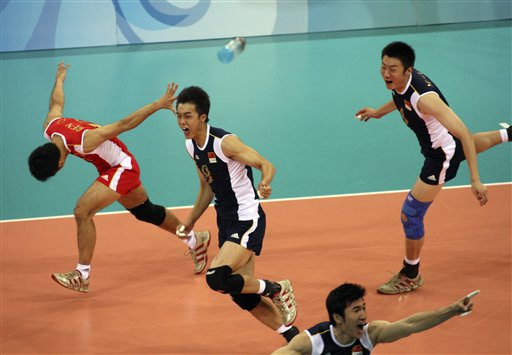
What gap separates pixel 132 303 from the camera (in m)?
7.57

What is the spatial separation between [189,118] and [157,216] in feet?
5.66

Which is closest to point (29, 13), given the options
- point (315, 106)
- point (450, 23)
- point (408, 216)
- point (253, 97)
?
point (253, 97)

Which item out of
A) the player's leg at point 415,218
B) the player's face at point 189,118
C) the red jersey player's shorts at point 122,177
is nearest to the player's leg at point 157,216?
the red jersey player's shorts at point 122,177

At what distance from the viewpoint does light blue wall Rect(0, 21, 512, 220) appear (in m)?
10.3

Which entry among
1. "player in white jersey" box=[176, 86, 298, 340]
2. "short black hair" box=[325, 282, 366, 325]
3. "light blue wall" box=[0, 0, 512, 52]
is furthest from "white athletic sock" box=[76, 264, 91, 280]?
"light blue wall" box=[0, 0, 512, 52]

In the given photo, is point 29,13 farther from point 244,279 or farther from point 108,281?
point 244,279

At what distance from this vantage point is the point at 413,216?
7305 mm

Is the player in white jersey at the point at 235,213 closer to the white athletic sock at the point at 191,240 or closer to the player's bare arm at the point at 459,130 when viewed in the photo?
the white athletic sock at the point at 191,240

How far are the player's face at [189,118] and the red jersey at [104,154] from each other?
1.28m

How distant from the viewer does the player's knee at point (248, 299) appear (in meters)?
6.49

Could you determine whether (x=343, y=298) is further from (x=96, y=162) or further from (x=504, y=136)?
(x=96, y=162)

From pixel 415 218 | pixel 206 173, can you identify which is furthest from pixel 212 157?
pixel 415 218

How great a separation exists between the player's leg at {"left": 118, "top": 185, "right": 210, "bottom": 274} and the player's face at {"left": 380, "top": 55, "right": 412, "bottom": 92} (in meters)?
2.34

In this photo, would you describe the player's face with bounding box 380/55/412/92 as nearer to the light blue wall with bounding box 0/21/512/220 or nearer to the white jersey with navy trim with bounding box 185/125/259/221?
the white jersey with navy trim with bounding box 185/125/259/221
